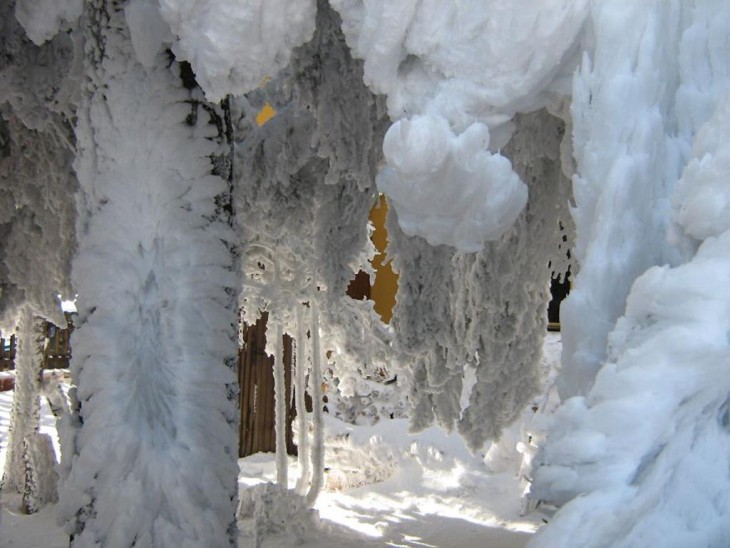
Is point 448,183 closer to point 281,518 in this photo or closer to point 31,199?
point 31,199

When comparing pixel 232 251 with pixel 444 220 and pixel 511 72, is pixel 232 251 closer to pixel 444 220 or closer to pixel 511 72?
pixel 444 220

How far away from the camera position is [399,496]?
6.68 metres

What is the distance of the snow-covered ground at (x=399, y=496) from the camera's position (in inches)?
209

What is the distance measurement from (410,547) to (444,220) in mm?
4197

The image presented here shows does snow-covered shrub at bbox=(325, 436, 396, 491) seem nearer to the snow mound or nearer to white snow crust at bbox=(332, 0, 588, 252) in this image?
white snow crust at bbox=(332, 0, 588, 252)

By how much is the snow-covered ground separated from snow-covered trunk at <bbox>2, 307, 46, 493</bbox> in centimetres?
62

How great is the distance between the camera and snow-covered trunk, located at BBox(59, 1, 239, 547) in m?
2.16

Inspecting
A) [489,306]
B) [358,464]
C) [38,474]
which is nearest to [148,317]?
[489,306]

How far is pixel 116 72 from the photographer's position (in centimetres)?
233

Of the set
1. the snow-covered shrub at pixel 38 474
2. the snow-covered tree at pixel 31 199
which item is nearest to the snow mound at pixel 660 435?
the snow-covered tree at pixel 31 199

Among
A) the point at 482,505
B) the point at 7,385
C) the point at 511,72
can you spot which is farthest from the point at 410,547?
the point at 7,385

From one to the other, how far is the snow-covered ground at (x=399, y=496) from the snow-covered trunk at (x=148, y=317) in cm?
300

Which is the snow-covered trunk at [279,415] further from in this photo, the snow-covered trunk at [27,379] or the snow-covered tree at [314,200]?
the snow-covered trunk at [27,379]

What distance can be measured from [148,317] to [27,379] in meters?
4.73
